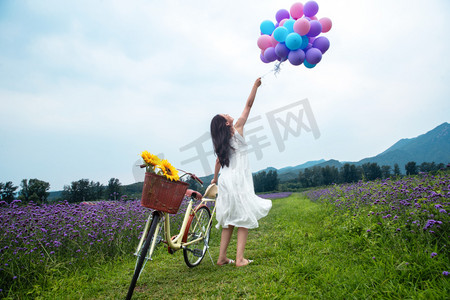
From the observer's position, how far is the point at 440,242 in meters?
2.21

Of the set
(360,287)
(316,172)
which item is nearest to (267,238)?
(360,287)

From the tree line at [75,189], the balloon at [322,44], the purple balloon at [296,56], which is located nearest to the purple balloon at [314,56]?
the purple balloon at [296,56]

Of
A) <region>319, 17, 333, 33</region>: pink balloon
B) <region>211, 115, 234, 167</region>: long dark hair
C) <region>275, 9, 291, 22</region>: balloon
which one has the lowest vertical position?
<region>211, 115, 234, 167</region>: long dark hair

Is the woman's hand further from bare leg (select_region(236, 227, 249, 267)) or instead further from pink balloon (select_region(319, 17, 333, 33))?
bare leg (select_region(236, 227, 249, 267))

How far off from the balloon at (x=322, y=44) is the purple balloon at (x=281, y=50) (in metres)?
0.55

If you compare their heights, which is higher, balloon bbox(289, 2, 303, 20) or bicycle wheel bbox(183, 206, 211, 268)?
balloon bbox(289, 2, 303, 20)

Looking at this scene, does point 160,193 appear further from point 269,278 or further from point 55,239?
point 55,239

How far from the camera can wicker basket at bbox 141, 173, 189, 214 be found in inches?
94.0

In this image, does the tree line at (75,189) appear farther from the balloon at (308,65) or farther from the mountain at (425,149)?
the mountain at (425,149)

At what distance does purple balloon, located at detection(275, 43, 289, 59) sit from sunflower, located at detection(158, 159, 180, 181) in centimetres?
248

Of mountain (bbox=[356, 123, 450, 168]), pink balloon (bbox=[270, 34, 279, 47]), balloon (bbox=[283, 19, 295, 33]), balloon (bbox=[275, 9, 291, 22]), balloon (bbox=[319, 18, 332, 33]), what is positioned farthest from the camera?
mountain (bbox=[356, 123, 450, 168])

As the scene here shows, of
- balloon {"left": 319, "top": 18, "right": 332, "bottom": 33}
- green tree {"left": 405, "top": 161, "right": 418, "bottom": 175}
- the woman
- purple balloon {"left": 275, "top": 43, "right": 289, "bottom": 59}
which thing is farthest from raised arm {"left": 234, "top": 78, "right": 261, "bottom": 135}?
green tree {"left": 405, "top": 161, "right": 418, "bottom": 175}

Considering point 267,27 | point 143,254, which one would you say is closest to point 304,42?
point 267,27

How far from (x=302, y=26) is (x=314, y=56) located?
0.46m
